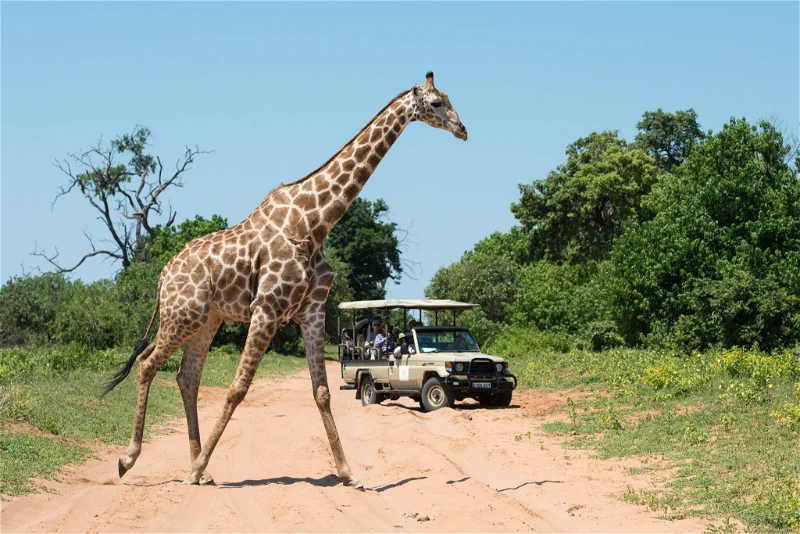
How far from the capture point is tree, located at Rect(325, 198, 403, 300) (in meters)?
70.9

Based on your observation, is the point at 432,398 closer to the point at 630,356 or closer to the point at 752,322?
the point at 630,356

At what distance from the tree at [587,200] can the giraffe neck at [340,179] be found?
109 ft

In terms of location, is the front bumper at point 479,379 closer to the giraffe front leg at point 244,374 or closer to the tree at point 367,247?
the giraffe front leg at point 244,374

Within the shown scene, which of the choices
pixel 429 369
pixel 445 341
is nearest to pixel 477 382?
pixel 429 369

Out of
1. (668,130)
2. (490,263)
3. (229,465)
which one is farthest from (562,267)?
(229,465)

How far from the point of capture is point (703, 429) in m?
13.3

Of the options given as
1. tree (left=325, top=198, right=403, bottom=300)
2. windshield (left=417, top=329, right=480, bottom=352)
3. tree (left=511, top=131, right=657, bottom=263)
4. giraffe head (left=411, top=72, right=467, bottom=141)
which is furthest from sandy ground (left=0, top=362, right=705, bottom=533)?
tree (left=325, top=198, right=403, bottom=300)

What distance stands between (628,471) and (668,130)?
131ft

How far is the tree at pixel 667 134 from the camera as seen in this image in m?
48.1

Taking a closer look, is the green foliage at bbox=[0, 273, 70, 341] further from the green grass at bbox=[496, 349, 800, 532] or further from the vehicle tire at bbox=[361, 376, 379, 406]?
the green grass at bbox=[496, 349, 800, 532]

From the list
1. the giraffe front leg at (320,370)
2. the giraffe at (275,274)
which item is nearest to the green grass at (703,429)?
the giraffe front leg at (320,370)

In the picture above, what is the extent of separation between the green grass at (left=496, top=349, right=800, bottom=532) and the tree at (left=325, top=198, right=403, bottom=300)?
4873 centimetres

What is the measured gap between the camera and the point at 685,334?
970 inches

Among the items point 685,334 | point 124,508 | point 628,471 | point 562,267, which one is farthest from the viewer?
point 562,267
